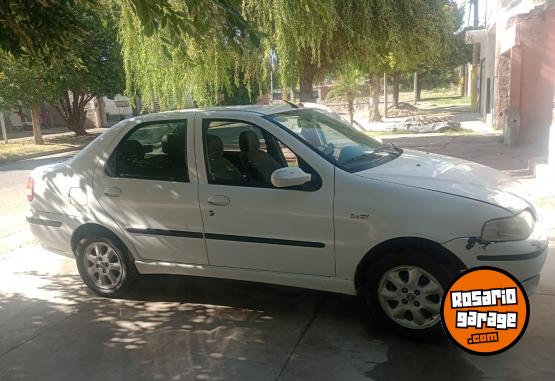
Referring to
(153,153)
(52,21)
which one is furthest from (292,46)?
(153,153)

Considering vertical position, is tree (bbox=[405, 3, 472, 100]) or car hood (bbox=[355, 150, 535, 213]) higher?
tree (bbox=[405, 3, 472, 100])

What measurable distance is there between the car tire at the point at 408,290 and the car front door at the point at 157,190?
1459 millimetres

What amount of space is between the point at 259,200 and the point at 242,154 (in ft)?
1.84

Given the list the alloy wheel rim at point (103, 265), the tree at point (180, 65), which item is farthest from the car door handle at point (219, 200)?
the tree at point (180, 65)

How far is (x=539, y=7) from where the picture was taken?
11.3 metres

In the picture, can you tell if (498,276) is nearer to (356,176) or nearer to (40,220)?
(356,176)

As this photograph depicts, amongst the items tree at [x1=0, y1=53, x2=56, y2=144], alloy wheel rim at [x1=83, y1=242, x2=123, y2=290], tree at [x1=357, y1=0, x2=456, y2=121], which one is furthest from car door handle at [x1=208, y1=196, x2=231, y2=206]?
tree at [x1=0, y1=53, x2=56, y2=144]

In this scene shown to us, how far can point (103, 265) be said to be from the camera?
188 inches

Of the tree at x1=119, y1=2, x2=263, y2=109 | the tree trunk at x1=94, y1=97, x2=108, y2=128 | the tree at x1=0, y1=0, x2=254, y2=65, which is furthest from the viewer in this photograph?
the tree trunk at x1=94, y1=97, x2=108, y2=128

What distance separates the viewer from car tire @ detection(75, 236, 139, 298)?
4688 millimetres

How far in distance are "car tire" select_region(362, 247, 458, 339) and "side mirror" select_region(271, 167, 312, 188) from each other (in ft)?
2.58

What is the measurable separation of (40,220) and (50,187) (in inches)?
13.5

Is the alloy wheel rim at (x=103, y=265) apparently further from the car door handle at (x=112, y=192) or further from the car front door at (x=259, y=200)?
the car front door at (x=259, y=200)

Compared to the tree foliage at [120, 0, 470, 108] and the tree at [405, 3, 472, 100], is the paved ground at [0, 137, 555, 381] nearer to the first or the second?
the tree foliage at [120, 0, 470, 108]
